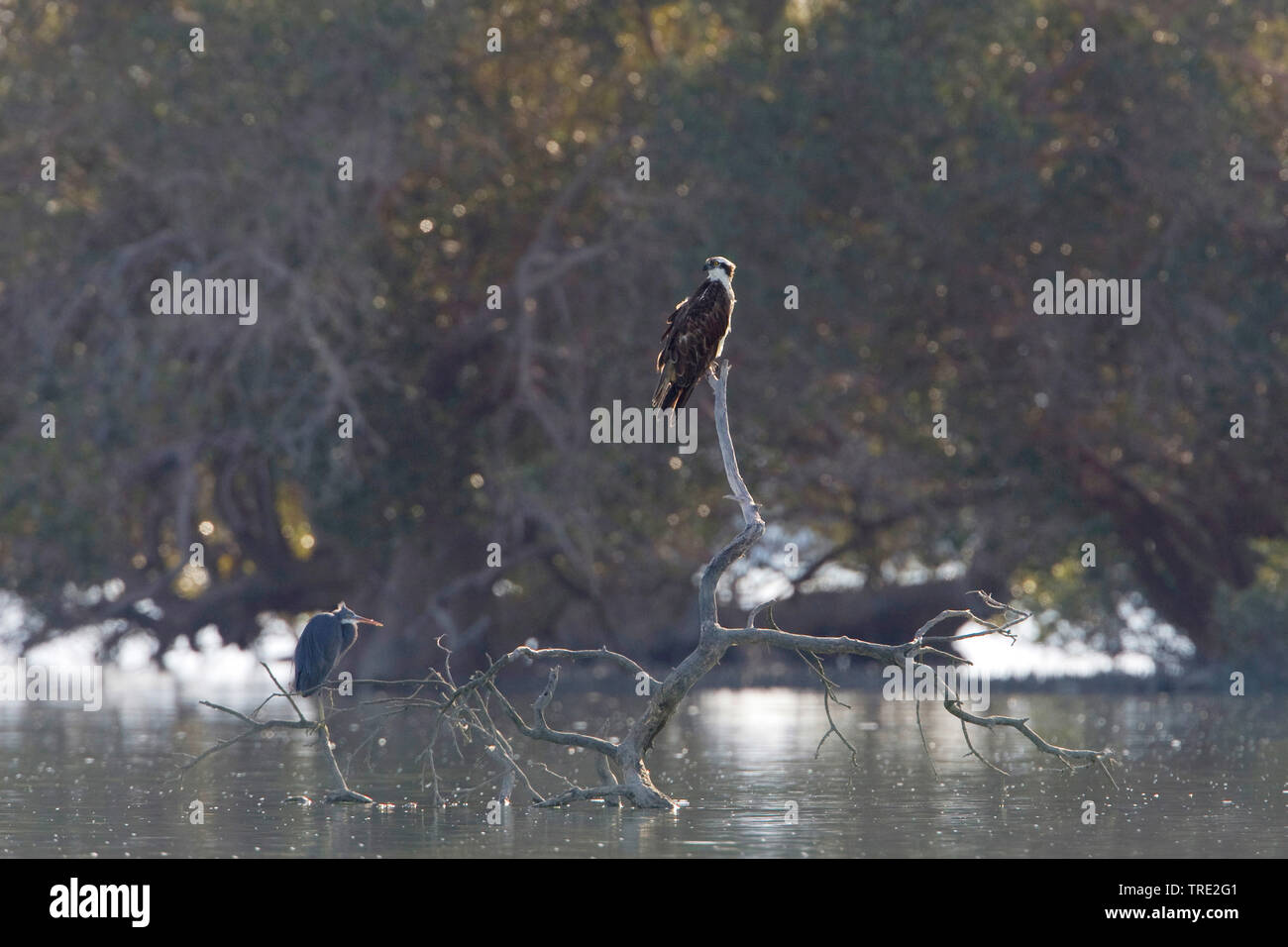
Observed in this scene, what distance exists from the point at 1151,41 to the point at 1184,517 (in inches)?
305

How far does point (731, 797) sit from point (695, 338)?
10.7 feet

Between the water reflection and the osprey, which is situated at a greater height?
the osprey

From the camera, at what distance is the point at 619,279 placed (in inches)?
1182

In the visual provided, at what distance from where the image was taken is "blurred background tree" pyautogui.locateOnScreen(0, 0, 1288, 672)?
93.7ft

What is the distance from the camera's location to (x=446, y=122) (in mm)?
30281

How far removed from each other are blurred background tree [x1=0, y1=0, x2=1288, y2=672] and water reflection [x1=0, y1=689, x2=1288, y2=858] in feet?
22.5
